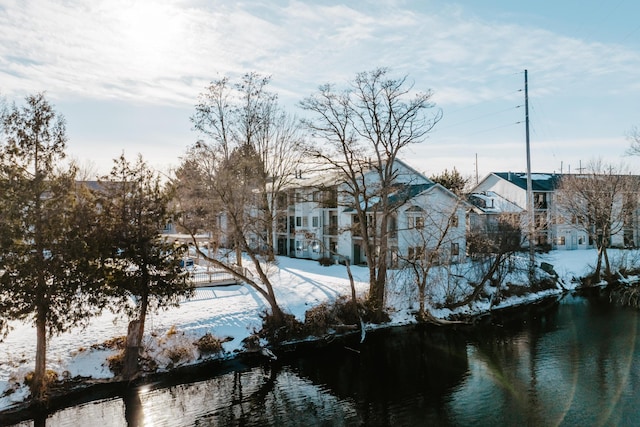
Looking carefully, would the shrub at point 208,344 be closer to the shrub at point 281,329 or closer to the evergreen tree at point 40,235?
the shrub at point 281,329

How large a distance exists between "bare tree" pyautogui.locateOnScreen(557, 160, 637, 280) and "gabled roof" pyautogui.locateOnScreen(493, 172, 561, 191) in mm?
5245

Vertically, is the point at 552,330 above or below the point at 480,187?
below

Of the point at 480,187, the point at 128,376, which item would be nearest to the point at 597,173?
the point at 480,187

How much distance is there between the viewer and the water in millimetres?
14188

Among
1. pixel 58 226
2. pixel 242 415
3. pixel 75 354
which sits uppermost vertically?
pixel 58 226

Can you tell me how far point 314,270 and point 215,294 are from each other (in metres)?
11.3

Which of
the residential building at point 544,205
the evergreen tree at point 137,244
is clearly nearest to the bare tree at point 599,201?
the residential building at point 544,205

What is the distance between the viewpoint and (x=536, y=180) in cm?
4872

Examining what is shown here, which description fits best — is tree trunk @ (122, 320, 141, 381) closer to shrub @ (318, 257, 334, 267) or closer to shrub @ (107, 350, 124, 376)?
shrub @ (107, 350, 124, 376)

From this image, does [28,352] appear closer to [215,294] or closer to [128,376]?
[128,376]

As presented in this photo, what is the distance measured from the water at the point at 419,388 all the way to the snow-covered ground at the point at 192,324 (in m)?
2.20

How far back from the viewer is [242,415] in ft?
48.3

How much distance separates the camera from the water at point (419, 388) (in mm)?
14188

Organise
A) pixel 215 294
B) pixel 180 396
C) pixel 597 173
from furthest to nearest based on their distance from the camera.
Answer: pixel 597 173, pixel 215 294, pixel 180 396
